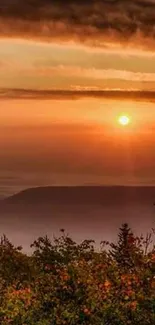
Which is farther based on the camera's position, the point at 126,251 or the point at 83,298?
the point at 126,251

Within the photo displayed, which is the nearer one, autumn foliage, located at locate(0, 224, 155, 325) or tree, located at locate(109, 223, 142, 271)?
autumn foliage, located at locate(0, 224, 155, 325)

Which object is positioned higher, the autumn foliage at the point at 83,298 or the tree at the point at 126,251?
the tree at the point at 126,251

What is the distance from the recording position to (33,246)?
86.3 metres

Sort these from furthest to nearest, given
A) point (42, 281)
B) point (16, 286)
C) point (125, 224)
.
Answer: point (125, 224)
point (16, 286)
point (42, 281)

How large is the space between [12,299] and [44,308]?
1.99m

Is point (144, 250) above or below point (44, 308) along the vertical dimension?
above

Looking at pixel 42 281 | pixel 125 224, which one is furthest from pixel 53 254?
pixel 42 281

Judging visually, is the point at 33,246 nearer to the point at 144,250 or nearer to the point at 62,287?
the point at 144,250

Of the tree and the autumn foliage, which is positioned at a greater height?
the tree

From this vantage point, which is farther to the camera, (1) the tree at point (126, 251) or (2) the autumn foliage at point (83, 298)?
(1) the tree at point (126, 251)

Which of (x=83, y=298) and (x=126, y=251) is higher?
(x=126, y=251)

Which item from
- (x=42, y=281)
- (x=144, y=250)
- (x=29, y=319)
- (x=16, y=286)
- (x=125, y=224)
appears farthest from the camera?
(x=125, y=224)

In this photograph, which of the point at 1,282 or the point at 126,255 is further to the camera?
the point at 126,255

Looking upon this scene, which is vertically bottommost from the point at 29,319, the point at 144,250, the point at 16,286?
the point at 29,319
